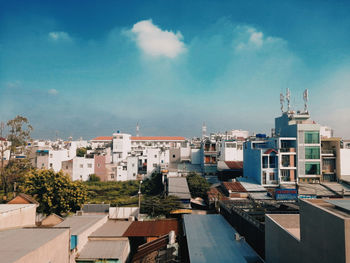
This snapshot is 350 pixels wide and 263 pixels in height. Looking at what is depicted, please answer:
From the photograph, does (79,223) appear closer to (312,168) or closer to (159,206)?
(159,206)

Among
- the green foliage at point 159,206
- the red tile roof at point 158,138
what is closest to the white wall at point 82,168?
the green foliage at point 159,206

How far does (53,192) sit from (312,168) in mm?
27810

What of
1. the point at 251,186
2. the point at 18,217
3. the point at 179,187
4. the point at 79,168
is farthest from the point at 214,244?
the point at 79,168

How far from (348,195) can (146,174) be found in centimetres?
3036

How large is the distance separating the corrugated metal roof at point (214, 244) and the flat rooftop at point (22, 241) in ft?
19.8

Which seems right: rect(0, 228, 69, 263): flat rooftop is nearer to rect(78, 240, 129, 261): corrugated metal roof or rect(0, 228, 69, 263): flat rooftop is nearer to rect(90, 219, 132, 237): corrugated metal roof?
rect(78, 240, 129, 261): corrugated metal roof

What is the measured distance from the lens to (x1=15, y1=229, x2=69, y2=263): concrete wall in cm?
798

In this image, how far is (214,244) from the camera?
435 inches

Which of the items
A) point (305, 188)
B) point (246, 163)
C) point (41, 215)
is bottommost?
point (41, 215)

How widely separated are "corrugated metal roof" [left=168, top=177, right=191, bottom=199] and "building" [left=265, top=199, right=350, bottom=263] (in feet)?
50.5

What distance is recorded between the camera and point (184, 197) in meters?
22.8

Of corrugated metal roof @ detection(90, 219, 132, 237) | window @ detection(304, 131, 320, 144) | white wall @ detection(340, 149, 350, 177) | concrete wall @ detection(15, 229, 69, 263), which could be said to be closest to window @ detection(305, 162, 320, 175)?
window @ detection(304, 131, 320, 144)

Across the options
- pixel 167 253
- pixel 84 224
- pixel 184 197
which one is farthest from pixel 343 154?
pixel 84 224

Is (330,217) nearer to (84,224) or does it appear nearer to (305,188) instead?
(84,224)
